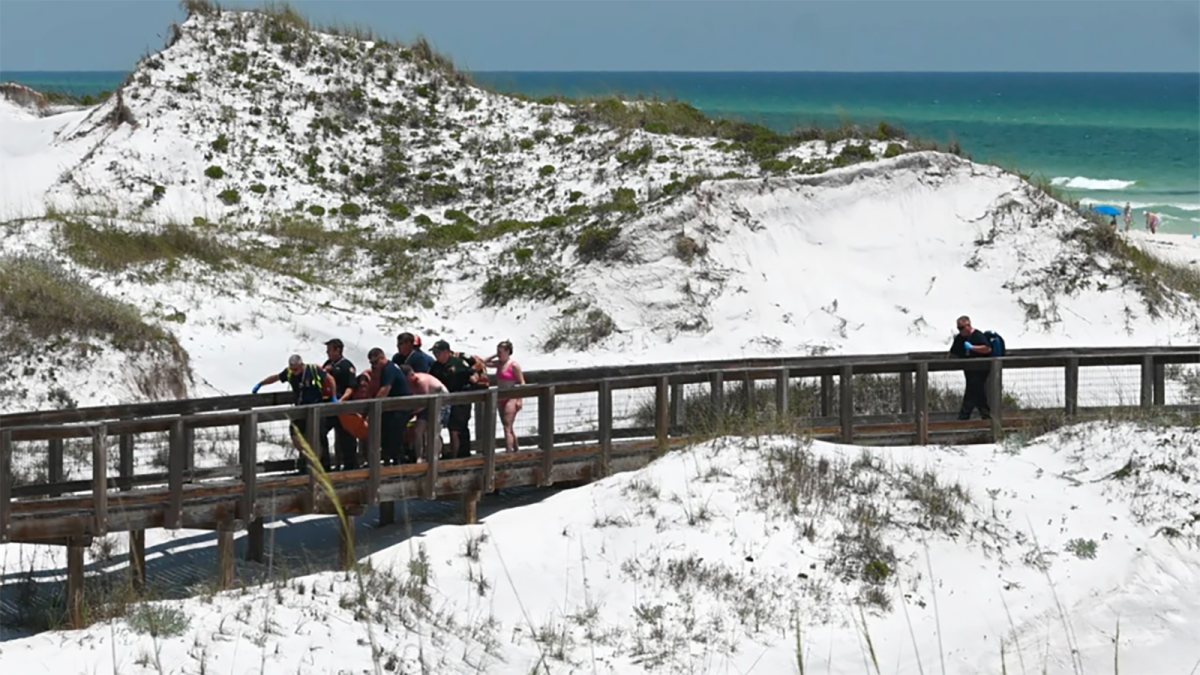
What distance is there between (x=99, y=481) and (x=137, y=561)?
1404 mm

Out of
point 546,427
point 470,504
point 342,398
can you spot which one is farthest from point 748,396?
point 342,398

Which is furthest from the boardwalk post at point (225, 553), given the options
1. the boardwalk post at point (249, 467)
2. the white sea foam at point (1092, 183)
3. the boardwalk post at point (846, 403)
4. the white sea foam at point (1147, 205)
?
the white sea foam at point (1092, 183)

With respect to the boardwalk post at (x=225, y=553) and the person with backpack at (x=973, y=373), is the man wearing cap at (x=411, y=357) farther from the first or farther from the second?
the person with backpack at (x=973, y=373)


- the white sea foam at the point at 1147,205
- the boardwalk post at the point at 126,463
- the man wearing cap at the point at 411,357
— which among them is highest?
the white sea foam at the point at 1147,205

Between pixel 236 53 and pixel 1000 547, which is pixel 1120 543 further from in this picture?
pixel 236 53

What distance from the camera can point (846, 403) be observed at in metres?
18.5

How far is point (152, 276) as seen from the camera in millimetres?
29359

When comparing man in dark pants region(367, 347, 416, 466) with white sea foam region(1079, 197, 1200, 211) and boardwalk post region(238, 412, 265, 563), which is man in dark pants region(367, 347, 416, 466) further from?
white sea foam region(1079, 197, 1200, 211)

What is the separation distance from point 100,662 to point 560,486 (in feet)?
25.1

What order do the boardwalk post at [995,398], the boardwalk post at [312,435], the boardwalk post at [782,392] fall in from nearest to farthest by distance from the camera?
the boardwalk post at [312,435] < the boardwalk post at [782,392] < the boardwalk post at [995,398]

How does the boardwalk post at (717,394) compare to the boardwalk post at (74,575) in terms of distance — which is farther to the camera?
the boardwalk post at (717,394)

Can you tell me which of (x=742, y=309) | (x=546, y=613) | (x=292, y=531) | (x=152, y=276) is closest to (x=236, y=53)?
(x=152, y=276)

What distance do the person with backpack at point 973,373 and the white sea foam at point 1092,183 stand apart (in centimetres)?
7020

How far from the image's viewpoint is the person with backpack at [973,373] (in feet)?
63.7
